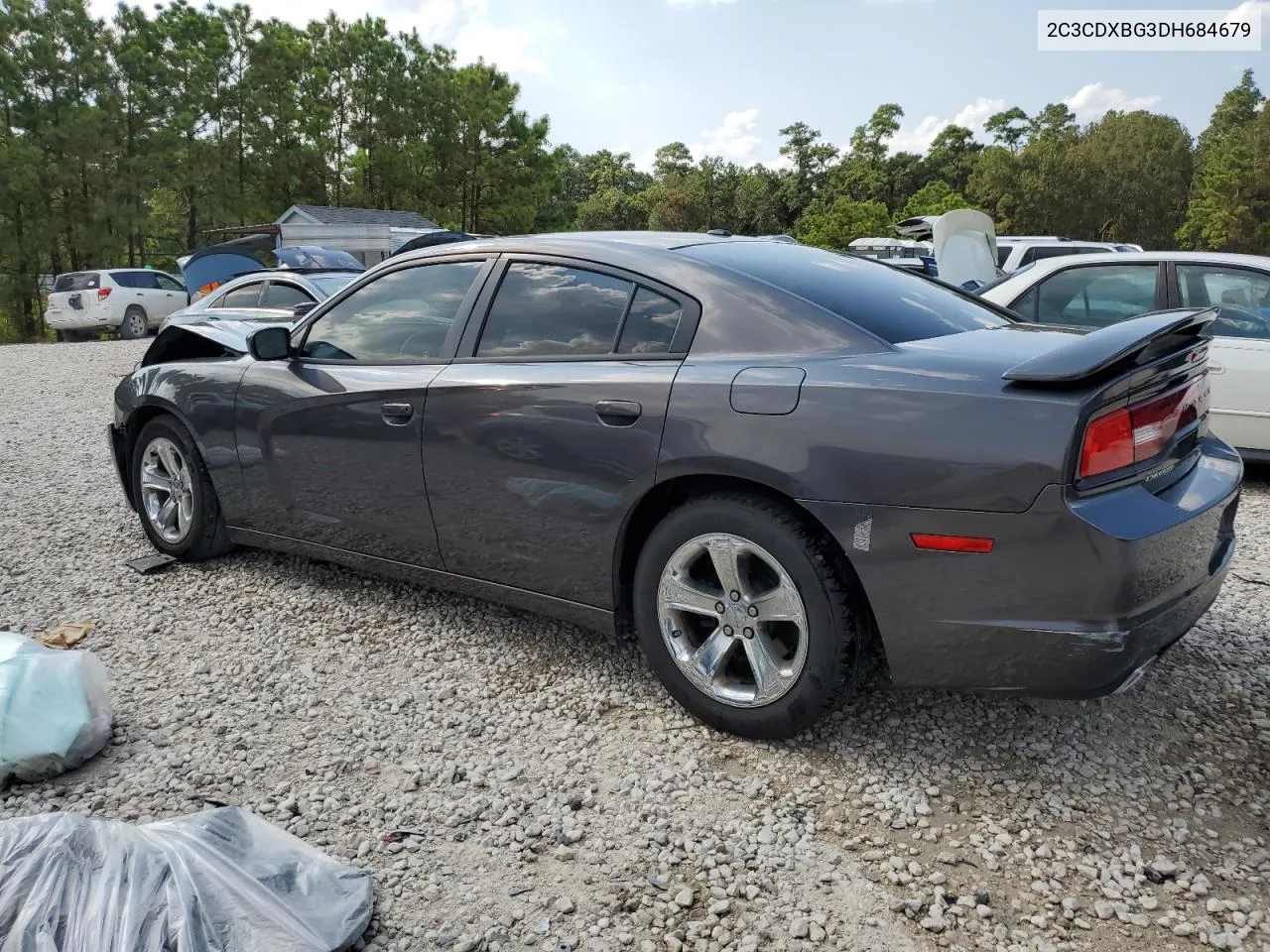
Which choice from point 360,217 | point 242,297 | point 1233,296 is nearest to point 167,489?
point 1233,296

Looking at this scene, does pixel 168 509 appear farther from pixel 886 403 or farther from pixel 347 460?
pixel 886 403

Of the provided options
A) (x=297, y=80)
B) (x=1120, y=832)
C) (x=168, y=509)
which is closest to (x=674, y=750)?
(x=1120, y=832)

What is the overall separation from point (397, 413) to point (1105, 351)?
7.84 ft

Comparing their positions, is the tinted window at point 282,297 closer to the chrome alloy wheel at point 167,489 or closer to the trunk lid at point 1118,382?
the chrome alloy wheel at point 167,489

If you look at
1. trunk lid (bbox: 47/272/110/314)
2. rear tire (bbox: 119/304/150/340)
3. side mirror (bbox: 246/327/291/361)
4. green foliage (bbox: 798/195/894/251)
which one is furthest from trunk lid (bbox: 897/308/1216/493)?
green foliage (bbox: 798/195/894/251)

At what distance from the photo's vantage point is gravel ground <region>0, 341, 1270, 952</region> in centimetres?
217

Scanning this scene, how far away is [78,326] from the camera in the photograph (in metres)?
21.8

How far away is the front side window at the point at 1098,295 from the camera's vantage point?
614 centimetres

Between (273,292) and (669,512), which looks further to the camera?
(273,292)

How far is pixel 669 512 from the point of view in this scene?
9.71 ft

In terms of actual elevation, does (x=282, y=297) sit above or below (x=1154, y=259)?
below

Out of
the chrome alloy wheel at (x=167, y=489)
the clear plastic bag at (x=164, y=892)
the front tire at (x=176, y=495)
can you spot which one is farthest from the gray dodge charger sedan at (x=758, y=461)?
the clear plastic bag at (x=164, y=892)

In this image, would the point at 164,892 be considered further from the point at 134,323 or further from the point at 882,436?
the point at 134,323

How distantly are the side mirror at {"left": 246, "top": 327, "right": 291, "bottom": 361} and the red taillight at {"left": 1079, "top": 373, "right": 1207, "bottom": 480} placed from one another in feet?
10.3
